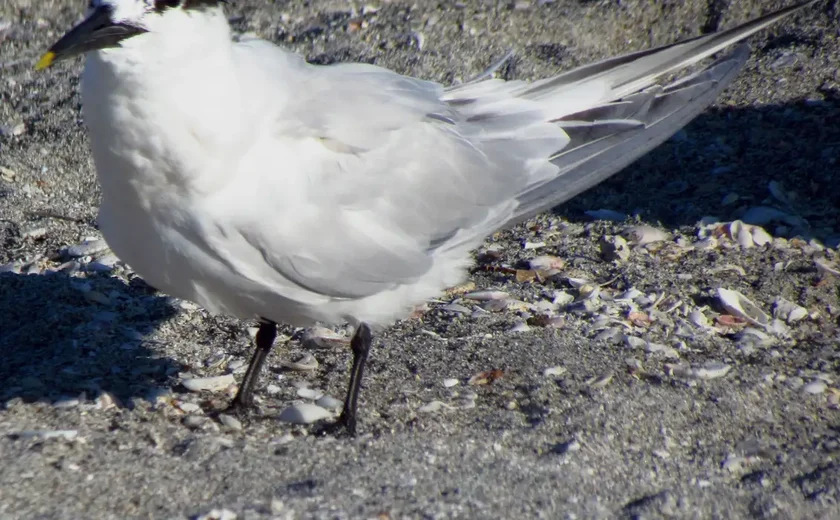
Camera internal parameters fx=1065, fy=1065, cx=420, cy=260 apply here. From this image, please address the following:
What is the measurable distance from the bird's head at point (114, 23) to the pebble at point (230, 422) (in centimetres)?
119

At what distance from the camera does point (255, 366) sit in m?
3.38

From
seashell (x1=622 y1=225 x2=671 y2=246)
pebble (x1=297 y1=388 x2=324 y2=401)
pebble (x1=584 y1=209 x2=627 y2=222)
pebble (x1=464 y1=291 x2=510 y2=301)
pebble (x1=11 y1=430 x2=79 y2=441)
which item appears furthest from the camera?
pebble (x1=584 y1=209 x2=627 y2=222)

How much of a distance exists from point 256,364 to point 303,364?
25 cm

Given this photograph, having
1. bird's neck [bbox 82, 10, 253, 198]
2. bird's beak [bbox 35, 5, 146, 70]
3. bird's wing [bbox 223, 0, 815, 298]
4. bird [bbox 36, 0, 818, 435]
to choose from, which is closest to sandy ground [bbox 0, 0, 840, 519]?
bird [bbox 36, 0, 818, 435]

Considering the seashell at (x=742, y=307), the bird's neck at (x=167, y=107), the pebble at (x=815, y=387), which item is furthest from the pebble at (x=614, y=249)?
the bird's neck at (x=167, y=107)

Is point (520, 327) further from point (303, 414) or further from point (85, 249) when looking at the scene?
point (85, 249)

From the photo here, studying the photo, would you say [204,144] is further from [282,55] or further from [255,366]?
[255,366]

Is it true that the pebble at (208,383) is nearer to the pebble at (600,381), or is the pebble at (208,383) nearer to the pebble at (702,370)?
the pebble at (600,381)

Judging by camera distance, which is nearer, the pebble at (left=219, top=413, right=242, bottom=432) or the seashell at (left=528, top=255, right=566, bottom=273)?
the pebble at (left=219, top=413, right=242, bottom=432)

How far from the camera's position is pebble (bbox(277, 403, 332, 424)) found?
3191mm

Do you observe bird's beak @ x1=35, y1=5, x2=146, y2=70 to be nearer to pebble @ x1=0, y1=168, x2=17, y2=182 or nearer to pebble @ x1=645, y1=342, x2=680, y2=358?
pebble @ x1=645, y1=342, x2=680, y2=358

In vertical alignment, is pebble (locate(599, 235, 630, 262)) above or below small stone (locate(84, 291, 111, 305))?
below

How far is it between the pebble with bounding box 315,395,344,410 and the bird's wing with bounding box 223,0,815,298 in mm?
394

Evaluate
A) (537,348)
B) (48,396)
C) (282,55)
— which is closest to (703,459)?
A: (537,348)
